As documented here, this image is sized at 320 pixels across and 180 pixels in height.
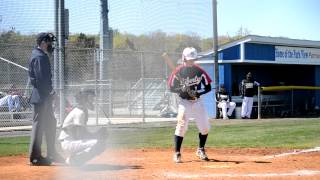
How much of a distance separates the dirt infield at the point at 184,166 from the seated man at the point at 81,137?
7.7 inches

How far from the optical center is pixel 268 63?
26.5 m

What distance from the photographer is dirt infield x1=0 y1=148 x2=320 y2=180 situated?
716 cm

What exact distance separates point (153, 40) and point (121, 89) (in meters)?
3.60

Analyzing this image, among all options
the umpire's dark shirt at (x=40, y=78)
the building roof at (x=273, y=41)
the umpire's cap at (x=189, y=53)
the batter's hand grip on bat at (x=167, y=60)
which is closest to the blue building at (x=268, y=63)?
the building roof at (x=273, y=41)

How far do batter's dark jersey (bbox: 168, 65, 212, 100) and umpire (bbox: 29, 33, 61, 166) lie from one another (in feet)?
6.26

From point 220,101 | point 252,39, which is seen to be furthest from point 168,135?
point 252,39

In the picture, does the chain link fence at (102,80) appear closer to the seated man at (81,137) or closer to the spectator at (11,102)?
the spectator at (11,102)

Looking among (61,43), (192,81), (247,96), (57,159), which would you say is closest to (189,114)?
(192,81)

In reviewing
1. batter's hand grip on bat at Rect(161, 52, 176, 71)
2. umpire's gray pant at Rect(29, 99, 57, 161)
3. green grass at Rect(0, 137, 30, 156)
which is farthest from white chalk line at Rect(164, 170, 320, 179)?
green grass at Rect(0, 137, 30, 156)

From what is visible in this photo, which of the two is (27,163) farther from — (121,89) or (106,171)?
(121,89)

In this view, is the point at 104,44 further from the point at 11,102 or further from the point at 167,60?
the point at 11,102

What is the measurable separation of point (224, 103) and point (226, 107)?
9.8 inches

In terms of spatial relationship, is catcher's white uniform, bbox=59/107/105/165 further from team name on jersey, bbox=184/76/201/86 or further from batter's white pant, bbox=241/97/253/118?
batter's white pant, bbox=241/97/253/118

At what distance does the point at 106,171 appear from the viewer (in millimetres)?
7559
